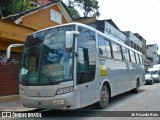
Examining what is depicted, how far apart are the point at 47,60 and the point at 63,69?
2.17 ft

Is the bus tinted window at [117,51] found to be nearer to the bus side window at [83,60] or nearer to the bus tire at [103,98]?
the bus tire at [103,98]

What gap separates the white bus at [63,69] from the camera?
7746 mm

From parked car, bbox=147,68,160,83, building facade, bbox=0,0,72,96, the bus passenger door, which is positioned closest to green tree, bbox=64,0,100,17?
parked car, bbox=147,68,160,83

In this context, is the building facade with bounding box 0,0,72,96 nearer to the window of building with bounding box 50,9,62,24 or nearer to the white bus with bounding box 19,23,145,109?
the window of building with bounding box 50,9,62,24

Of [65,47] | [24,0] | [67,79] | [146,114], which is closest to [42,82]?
[67,79]

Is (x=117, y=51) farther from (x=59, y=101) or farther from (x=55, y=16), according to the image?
(x=55, y=16)

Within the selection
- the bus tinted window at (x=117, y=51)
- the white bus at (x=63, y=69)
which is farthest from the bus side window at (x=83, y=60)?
the bus tinted window at (x=117, y=51)

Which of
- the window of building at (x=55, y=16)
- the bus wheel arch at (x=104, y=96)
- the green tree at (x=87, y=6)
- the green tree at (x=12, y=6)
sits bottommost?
the bus wheel arch at (x=104, y=96)

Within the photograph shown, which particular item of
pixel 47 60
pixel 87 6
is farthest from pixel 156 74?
pixel 47 60

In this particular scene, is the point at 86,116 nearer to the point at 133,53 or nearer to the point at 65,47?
the point at 65,47

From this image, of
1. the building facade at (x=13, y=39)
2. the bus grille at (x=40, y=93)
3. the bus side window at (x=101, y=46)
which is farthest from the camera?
the building facade at (x=13, y=39)

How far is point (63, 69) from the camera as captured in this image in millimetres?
7816

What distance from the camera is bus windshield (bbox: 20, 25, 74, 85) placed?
7.82 metres

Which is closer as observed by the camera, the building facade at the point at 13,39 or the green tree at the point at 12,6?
the building facade at the point at 13,39
